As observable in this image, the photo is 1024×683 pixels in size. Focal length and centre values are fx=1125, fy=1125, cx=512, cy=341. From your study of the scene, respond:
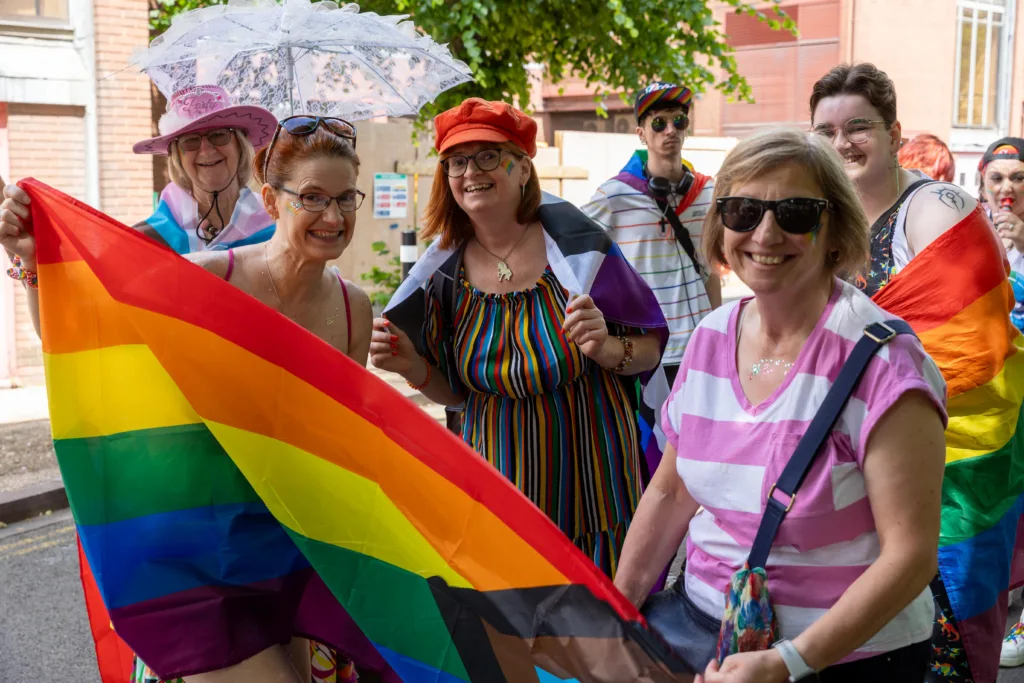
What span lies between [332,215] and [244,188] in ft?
3.86

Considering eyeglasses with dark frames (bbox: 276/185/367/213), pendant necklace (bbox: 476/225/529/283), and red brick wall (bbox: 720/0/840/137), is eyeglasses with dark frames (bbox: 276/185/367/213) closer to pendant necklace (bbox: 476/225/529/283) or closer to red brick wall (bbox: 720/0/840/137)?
pendant necklace (bbox: 476/225/529/283)

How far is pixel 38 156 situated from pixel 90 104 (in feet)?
2.61

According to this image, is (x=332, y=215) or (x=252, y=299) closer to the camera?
(x=252, y=299)

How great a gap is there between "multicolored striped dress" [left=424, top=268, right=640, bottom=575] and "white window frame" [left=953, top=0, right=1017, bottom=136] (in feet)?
88.3

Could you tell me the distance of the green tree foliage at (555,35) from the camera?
1162 centimetres

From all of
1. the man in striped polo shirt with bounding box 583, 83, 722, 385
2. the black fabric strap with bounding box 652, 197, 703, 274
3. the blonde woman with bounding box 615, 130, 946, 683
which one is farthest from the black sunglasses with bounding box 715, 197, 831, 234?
the black fabric strap with bounding box 652, 197, 703, 274

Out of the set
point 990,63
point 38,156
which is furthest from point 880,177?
point 990,63

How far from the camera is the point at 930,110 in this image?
27.1 m

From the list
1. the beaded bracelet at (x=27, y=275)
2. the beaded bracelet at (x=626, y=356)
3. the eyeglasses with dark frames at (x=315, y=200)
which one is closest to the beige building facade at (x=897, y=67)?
the beaded bracelet at (x=626, y=356)

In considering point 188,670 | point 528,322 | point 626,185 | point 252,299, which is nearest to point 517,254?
point 528,322

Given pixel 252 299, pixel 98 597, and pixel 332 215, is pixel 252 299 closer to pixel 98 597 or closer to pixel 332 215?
pixel 332 215

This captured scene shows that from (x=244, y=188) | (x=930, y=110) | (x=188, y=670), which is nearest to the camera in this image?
(x=188, y=670)

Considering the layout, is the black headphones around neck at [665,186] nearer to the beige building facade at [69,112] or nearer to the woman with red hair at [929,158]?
the woman with red hair at [929,158]

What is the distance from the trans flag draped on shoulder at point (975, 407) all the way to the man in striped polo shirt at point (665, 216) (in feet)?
6.96
